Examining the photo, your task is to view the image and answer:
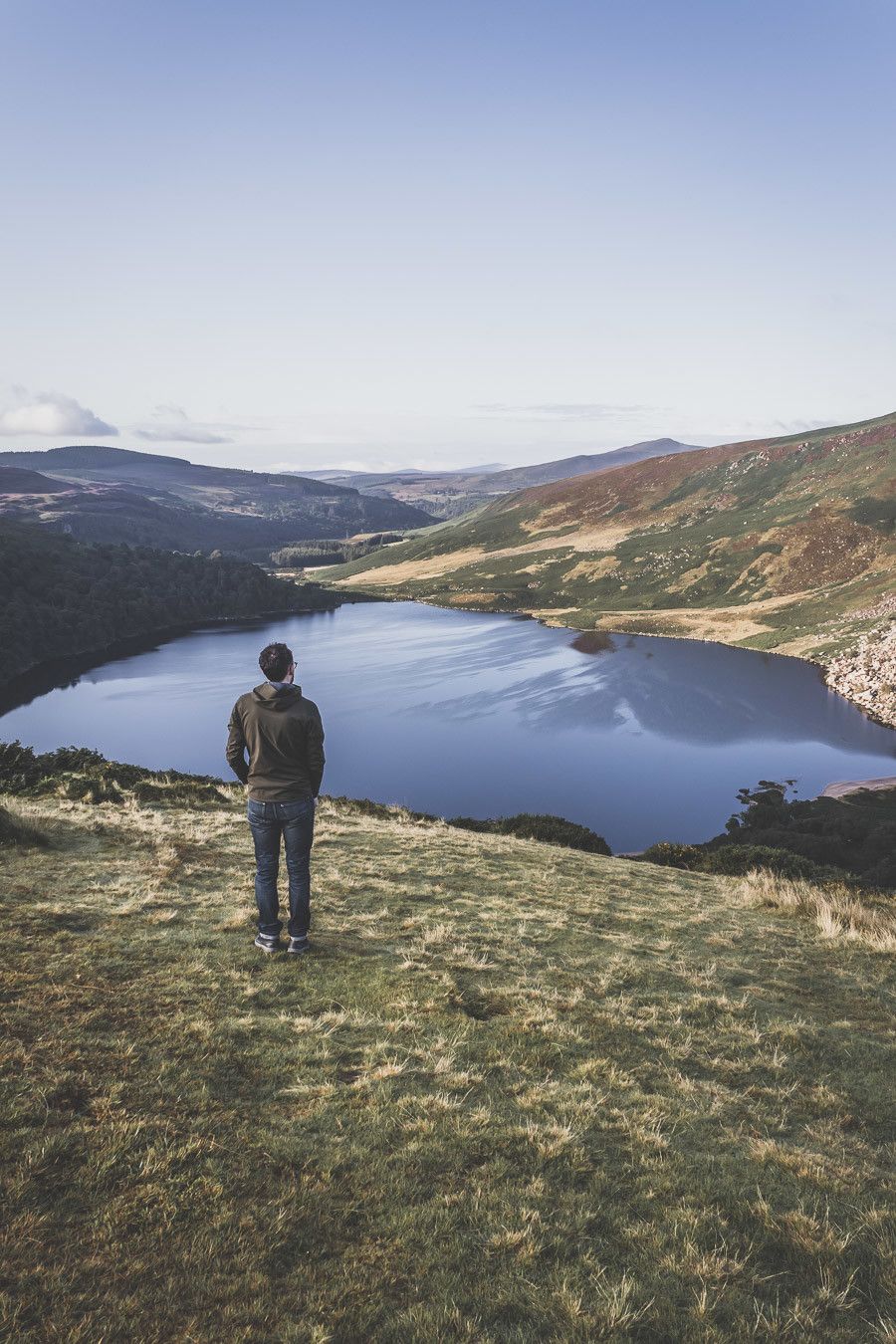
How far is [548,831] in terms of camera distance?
98.1 feet

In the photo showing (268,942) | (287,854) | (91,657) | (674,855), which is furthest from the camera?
(91,657)

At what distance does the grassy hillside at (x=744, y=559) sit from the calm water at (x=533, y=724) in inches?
494

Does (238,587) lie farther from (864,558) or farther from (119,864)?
(119,864)

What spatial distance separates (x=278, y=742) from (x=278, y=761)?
278 millimetres

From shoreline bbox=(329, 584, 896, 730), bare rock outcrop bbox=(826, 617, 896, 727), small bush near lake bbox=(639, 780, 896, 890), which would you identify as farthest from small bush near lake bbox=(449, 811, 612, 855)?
bare rock outcrop bbox=(826, 617, 896, 727)

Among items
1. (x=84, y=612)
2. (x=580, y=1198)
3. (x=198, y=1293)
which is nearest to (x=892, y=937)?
(x=580, y=1198)

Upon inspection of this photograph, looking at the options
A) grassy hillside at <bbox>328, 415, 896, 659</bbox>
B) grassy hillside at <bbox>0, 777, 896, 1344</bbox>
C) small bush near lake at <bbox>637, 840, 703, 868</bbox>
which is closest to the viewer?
grassy hillside at <bbox>0, 777, 896, 1344</bbox>

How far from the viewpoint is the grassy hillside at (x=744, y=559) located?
103625 millimetres

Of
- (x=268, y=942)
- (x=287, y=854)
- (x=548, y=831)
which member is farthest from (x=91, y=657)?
(x=287, y=854)

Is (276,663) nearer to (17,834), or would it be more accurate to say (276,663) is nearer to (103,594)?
(17,834)

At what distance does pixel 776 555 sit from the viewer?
124250 millimetres

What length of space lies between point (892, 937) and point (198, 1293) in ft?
46.3

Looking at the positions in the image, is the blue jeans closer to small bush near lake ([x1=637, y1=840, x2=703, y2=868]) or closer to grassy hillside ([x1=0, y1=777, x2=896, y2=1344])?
grassy hillside ([x1=0, y1=777, x2=896, y2=1344])

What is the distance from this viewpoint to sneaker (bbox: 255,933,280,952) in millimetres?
9953
